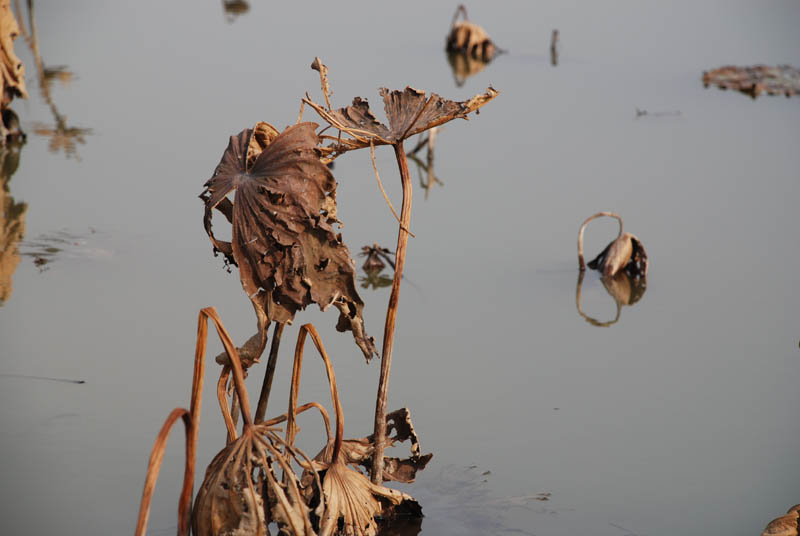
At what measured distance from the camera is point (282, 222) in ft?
7.39

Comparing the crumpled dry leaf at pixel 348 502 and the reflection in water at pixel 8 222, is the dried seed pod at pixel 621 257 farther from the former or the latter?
the reflection in water at pixel 8 222

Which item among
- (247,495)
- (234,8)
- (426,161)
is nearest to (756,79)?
(426,161)

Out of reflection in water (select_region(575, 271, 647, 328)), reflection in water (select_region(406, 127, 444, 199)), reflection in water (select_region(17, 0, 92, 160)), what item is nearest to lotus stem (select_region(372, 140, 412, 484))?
reflection in water (select_region(575, 271, 647, 328))

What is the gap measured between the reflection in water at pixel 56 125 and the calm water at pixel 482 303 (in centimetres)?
9

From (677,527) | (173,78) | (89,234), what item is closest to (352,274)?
(677,527)

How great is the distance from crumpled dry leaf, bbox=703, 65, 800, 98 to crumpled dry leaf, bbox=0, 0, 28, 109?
19.7 ft

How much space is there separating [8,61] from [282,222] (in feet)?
15.2

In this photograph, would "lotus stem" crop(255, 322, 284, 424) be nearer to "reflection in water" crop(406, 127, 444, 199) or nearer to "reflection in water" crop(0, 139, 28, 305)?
"reflection in water" crop(0, 139, 28, 305)

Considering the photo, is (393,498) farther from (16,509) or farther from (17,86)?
(17,86)

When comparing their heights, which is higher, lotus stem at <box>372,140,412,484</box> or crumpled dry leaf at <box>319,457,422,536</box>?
lotus stem at <box>372,140,412,484</box>

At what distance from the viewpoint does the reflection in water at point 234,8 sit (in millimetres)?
10602

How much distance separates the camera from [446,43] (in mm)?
10406

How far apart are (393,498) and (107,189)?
402cm

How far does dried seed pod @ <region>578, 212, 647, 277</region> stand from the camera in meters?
5.07
